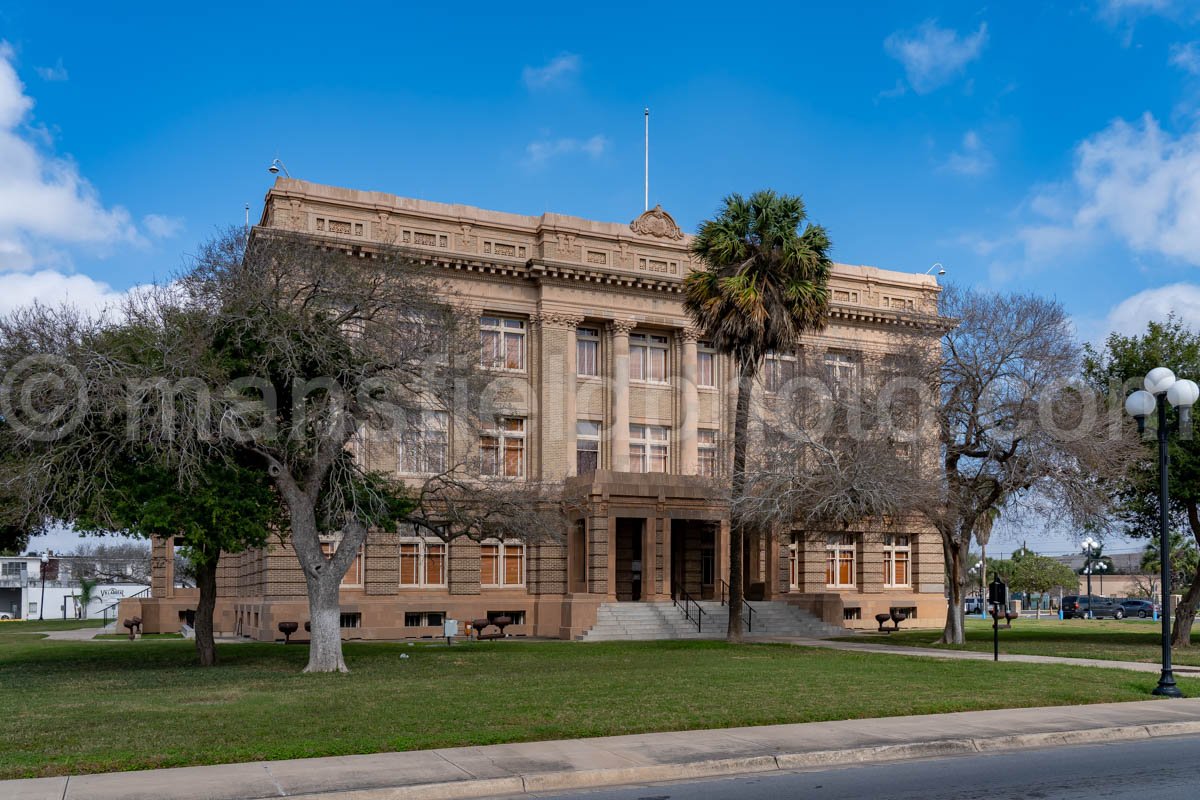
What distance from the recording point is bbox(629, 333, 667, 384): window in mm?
49750

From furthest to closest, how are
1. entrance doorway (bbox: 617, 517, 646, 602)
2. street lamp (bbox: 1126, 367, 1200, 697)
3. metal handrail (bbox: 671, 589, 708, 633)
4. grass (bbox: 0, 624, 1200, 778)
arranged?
entrance doorway (bbox: 617, 517, 646, 602) → metal handrail (bbox: 671, 589, 708, 633) → street lamp (bbox: 1126, 367, 1200, 697) → grass (bbox: 0, 624, 1200, 778)

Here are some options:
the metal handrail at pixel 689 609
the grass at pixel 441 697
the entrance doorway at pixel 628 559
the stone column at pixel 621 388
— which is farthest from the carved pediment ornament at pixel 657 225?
the grass at pixel 441 697

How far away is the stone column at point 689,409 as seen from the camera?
49438 millimetres

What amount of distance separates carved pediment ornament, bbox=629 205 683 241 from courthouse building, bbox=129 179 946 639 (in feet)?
0.24

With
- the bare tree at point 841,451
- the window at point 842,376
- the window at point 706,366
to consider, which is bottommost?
the bare tree at point 841,451

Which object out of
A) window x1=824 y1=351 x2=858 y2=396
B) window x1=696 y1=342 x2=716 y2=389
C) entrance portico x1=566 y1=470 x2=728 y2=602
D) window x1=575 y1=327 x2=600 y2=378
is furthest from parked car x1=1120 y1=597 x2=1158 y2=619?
window x1=575 y1=327 x2=600 y2=378

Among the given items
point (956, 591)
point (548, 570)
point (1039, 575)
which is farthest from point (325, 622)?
point (1039, 575)

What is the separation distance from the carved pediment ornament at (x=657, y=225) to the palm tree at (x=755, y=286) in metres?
11.2

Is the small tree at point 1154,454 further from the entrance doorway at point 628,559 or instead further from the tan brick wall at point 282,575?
the tan brick wall at point 282,575

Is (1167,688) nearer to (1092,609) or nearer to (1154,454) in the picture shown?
(1154,454)

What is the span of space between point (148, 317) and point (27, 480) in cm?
463

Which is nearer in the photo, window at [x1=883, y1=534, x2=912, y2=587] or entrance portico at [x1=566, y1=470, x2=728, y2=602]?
entrance portico at [x1=566, y1=470, x2=728, y2=602]

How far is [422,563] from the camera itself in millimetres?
45656

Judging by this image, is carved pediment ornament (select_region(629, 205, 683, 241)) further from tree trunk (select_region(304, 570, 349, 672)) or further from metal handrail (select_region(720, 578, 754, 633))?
tree trunk (select_region(304, 570, 349, 672))
